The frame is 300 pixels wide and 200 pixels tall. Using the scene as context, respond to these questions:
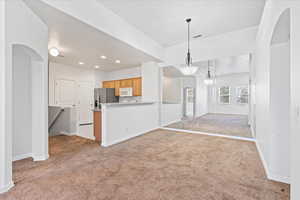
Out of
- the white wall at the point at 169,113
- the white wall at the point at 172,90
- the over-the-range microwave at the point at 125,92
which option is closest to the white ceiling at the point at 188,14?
the over-the-range microwave at the point at 125,92

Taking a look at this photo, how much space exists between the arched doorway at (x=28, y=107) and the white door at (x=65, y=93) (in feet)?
10.6

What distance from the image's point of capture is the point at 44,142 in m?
2.49

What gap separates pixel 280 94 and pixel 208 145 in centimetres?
196

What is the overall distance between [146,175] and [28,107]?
9.06 feet

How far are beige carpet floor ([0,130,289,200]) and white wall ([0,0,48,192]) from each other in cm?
31

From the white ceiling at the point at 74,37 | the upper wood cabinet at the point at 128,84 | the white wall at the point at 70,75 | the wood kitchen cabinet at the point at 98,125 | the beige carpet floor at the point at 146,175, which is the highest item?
the white ceiling at the point at 74,37

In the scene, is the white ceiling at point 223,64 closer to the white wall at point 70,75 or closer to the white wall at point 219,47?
the white wall at point 219,47

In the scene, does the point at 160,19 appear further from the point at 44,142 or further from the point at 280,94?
the point at 44,142

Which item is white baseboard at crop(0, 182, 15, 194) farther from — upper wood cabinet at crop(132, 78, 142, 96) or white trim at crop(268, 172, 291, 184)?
upper wood cabinet at crop(132, 78, 142, 96)

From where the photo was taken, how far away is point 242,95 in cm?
890

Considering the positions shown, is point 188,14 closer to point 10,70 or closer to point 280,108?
point 280,108

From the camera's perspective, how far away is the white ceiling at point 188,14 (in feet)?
8.93

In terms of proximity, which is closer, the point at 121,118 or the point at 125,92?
the point at 121,118

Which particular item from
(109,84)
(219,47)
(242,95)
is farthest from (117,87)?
(242,95)
